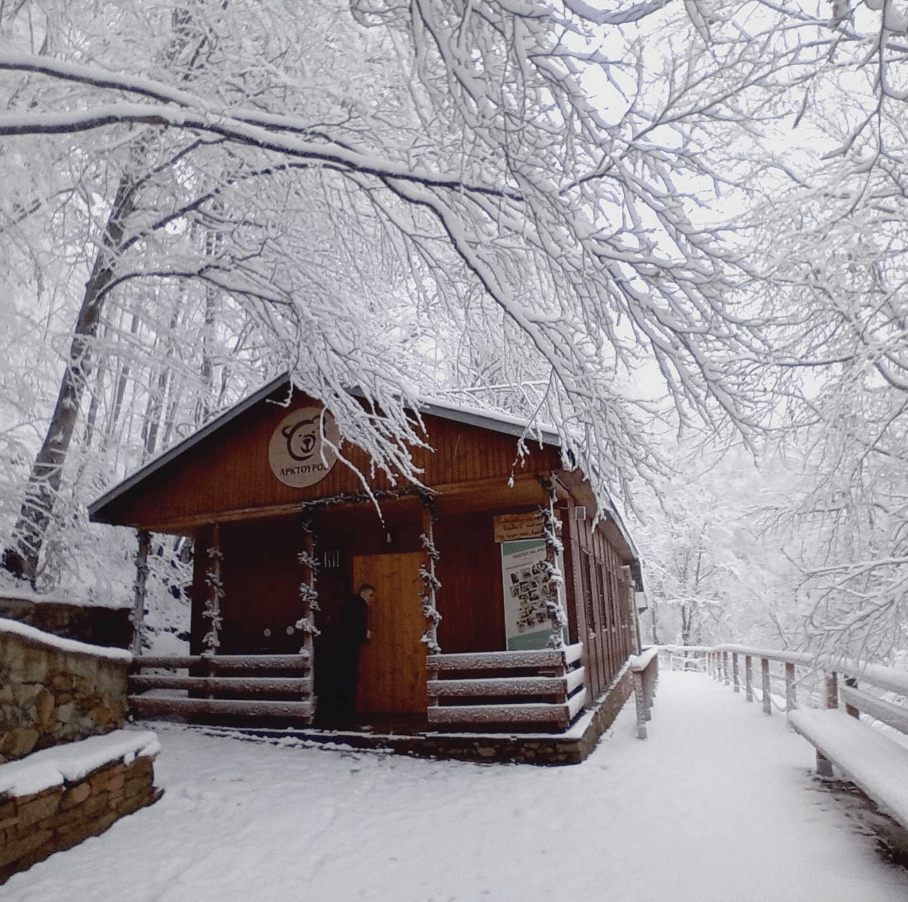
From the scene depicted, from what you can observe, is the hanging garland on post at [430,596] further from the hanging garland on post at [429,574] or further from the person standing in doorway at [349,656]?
the person standing in doorway at [349,656]

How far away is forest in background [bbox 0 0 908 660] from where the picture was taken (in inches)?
170

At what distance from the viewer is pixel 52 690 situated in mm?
5445

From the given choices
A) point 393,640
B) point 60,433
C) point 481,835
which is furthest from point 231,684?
point 481,835

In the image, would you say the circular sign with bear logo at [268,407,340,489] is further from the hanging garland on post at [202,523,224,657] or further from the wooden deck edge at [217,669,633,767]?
the wooden deck edge at [217,669,633,767]

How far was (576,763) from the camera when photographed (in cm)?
793

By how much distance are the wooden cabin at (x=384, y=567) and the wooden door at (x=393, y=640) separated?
2cm

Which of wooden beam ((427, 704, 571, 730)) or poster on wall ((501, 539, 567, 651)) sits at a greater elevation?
poster on wall ((501, 539, 567, 651))

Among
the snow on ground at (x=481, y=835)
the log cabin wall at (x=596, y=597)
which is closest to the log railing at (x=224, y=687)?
the snow on ground at (x=481, y=835)

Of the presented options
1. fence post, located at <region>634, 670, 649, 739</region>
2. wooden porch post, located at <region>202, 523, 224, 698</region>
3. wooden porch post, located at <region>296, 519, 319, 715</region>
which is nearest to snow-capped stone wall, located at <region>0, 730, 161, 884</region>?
wooden porch post, located at <region>296, 519, 319, 715</region>

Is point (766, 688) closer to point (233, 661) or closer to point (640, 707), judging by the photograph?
point (640, 707)

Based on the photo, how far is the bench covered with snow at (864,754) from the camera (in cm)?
400

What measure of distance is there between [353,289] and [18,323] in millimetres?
4972

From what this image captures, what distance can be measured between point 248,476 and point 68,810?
5.94 meters

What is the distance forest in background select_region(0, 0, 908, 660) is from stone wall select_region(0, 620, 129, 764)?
3.39 metres
